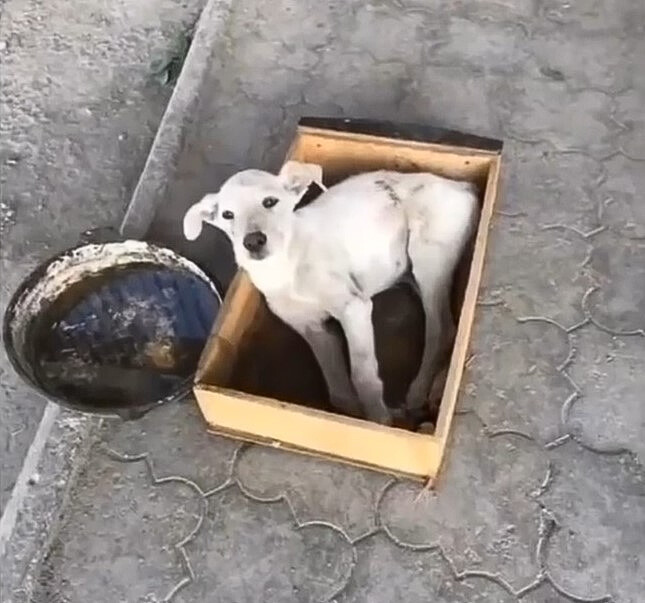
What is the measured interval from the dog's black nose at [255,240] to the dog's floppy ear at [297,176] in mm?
98

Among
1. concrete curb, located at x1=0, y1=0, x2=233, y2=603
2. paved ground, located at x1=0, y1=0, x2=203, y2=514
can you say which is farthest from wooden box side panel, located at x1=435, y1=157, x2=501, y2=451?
paved ground, located at x1=0, y1=0, x2=203, y2=514

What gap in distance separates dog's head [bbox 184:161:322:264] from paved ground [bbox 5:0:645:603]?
278 mm

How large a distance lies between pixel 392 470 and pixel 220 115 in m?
0.83

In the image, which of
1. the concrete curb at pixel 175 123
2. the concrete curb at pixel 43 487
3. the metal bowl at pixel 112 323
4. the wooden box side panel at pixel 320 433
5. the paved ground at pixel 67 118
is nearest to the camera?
the wooden box side panel at pixel 320 433

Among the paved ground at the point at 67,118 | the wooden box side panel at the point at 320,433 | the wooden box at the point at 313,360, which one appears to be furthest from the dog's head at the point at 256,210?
the paved ground at the point at 67,118

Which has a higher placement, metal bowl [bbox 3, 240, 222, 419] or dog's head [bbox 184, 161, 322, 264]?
dog's head [bbox 184, 161, 322, 264]

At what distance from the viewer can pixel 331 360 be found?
67.3 inches

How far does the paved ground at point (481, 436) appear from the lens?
1.58 meters

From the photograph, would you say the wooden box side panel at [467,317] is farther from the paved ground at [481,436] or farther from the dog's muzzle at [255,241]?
the dog's muzzle at [255,241]

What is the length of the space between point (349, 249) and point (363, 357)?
0.16m

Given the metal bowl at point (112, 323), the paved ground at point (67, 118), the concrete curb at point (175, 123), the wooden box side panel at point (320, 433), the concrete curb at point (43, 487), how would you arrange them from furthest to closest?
the paved ground at point (67, 118) → the concrete curb at point (175, 123) → the metal bowl at point (112, 323) → the concrete curb at point (43, 487) → the wooden box side panel at point (320, 433)

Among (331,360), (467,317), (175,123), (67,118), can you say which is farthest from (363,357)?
(67,118)

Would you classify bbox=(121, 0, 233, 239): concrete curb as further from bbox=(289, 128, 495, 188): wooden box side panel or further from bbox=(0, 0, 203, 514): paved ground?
bbox=(289, 128, 495, 188): wooden box side panel

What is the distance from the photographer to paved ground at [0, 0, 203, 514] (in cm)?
210
